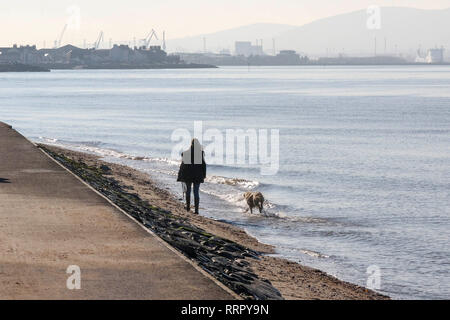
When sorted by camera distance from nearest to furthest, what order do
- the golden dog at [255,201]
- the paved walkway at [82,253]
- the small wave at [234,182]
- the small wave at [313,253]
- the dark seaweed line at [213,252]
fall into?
the paved walkway at [82,253], the dark seaweed line at [213,252], the small wave at [313,253], the golden dog at [255,201], the small wave at [234,182]

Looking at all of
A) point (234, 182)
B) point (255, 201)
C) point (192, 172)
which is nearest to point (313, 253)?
point (192, 172)

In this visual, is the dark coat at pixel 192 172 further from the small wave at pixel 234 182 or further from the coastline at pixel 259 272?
the small wave at pixel 234 182

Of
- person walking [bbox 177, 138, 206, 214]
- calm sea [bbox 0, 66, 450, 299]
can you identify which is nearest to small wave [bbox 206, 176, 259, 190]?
calm sea [bbox 0, 66, 450, 299]

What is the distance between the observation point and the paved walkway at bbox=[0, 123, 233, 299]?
9.65m

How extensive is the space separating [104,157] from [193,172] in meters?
21.5

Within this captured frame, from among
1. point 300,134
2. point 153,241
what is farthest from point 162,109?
point 153,241

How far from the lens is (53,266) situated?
10.8 metres

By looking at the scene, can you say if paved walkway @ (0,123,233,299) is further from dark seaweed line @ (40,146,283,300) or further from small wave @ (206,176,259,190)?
small wave @ (206,176,259,190)

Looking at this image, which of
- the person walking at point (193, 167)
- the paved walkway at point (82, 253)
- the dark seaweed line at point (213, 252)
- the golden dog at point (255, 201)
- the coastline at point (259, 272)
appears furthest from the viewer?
the golden dog at point (255, 201)

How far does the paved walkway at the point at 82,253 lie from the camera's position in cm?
965

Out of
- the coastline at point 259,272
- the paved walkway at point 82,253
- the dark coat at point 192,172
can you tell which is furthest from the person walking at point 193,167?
the paved walkway at point 82,253

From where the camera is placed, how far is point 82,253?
1158 cm

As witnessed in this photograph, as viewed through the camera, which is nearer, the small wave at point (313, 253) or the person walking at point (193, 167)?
the small wave at point (313, 253)
